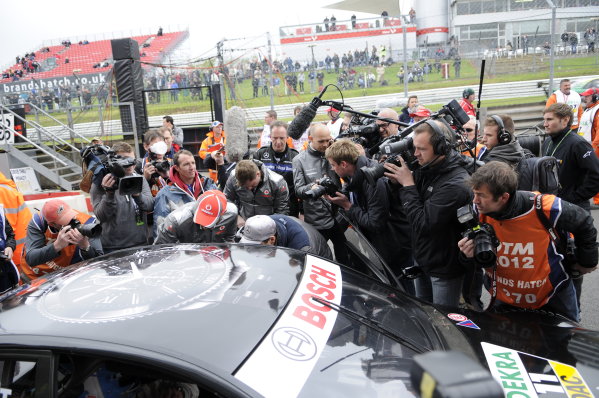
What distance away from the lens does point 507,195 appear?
2.65 meters

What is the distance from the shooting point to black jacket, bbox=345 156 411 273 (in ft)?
12.4

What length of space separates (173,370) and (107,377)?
433mm

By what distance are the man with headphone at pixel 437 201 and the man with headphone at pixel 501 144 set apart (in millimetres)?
1112

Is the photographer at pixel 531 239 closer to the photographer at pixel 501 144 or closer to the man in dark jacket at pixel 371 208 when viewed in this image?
the man in dark jacket at pixel 371 208

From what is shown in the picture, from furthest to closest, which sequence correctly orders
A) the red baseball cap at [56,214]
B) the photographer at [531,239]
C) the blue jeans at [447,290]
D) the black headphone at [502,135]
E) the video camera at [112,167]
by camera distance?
1. the black headphone at [502,135]
2. the video camera at [112,167]
3. the red baseball cap at [56,214]
4. the blue jeans at [447,290]
5. the photographer at [531,239]

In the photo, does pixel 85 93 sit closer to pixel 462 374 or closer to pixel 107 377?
pixel 107 377

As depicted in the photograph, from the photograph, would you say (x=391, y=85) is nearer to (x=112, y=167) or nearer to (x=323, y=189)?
(x=323, y=189)

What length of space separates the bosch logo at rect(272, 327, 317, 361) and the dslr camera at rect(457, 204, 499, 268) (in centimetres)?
123

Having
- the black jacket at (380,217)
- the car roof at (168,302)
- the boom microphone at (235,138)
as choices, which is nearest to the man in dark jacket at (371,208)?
the black jacket at (380,217)

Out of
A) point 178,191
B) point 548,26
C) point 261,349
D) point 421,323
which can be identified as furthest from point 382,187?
point 548,26

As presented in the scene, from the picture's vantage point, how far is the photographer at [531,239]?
2.66m

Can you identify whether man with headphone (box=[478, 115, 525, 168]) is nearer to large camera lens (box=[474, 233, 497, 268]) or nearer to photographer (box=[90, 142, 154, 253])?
large camera lens (box=[474, 233, 497, 268])

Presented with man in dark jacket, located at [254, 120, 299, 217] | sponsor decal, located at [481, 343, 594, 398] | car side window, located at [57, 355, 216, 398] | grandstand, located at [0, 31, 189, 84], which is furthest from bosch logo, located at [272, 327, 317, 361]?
grandstand, located at [0, 31, 189, 84]

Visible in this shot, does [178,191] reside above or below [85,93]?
below
